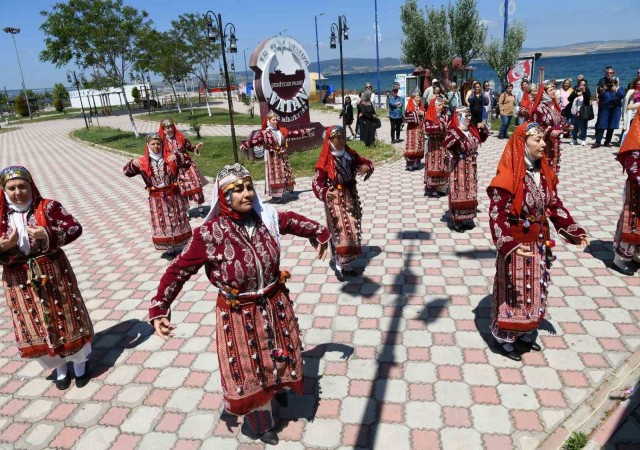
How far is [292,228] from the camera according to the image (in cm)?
324

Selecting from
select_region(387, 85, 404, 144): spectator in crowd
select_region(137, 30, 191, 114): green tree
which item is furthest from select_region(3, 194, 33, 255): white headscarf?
select_region(137, 30, 191, 114): green tree

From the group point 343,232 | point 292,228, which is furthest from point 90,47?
point 292,228

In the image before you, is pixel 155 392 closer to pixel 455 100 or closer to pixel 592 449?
pixel 592 449

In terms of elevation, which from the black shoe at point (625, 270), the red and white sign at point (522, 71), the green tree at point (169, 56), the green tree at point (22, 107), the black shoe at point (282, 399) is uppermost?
the green tree at point (169, 56)

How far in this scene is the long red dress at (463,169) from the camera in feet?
21.7

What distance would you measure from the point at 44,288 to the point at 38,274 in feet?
0.48

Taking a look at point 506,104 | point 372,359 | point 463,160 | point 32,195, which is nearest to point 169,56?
point 506,104

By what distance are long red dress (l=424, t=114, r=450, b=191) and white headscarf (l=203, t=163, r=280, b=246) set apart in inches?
238

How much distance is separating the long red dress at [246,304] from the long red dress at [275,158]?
6228 mm

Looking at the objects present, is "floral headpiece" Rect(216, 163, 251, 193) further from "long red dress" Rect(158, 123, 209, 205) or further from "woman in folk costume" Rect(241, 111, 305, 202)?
"woman in folk costume" Rect(241, 111, 305, 202)

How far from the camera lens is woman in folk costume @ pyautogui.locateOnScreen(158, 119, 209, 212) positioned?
324 inches

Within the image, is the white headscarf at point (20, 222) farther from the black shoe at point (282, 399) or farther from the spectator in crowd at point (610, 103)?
the spectator in crowd at point (610, 103)

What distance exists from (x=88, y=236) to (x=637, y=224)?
9205mm

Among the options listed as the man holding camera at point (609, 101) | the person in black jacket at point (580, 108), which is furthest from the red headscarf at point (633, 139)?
the person in black jacket at point (580, 108)
